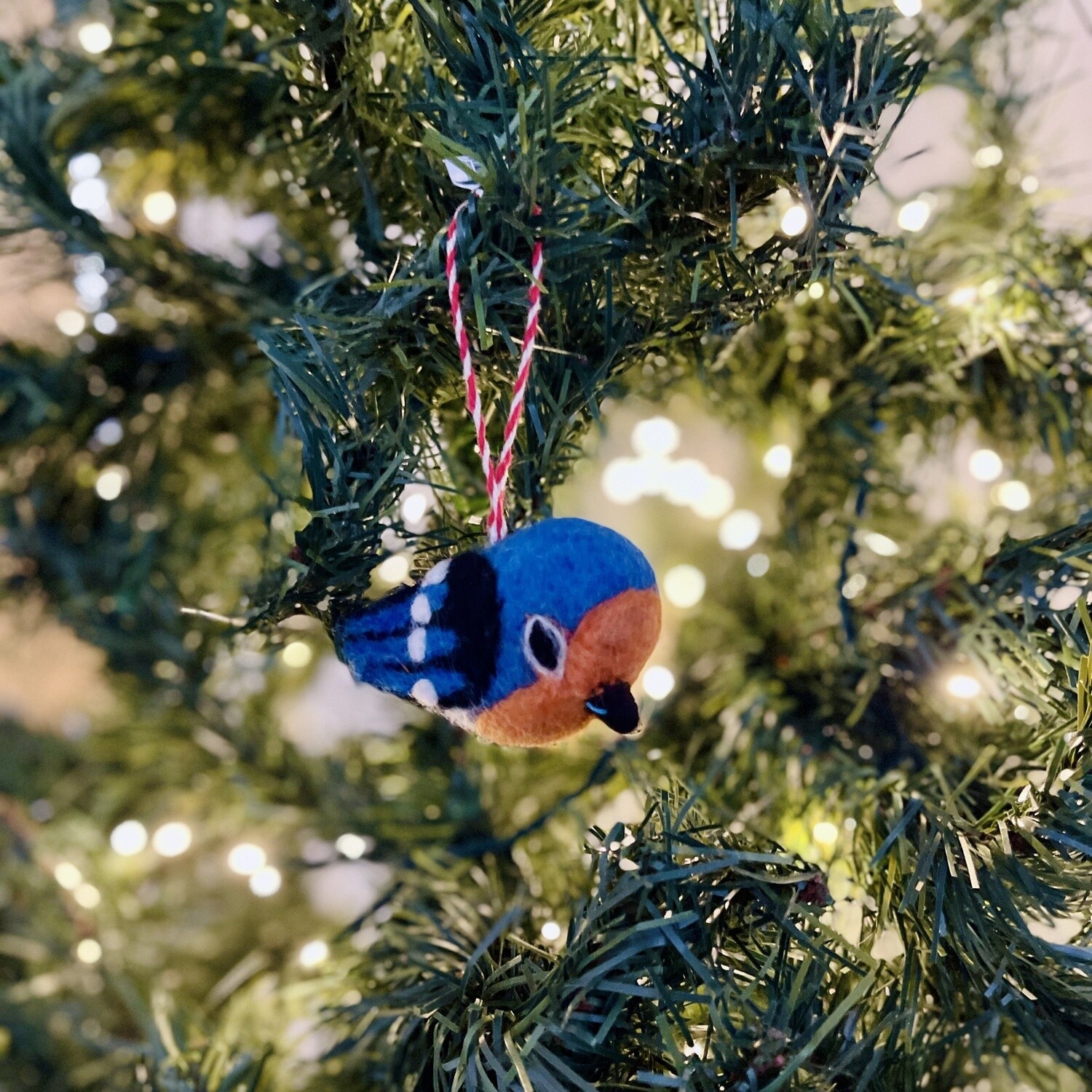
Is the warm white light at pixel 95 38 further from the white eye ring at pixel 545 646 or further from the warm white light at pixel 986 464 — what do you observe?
the warm white light at pixel 986 464

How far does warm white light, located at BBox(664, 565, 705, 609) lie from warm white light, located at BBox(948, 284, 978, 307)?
23cm

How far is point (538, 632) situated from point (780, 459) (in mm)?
277

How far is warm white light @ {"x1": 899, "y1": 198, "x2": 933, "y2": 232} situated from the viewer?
407mm

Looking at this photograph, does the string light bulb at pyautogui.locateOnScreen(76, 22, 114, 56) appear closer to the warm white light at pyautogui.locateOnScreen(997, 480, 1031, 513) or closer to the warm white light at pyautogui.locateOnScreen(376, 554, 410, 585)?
the warm white light at pyautogui.locateOnScreen(376, 554, 410, 585)

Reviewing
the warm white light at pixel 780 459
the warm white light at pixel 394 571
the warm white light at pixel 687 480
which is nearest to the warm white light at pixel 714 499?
the warm white light at pixel 687 480

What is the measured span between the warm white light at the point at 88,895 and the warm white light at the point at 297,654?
0.20 metres

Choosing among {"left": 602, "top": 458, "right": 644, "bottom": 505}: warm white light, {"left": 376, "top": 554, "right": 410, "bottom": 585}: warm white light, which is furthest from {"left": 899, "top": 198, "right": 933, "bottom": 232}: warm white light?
{"left": 376, "top": 554, "right": 410, "bottom": 585}: warm white light

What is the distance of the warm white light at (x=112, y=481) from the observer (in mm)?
536

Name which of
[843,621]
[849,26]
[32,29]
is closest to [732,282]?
[849,26]

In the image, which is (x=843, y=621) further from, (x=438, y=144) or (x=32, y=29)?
(x=32, y=29)

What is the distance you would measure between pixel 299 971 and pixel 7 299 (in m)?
0.69

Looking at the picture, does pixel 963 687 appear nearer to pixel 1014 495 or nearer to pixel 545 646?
pixel 1014 495

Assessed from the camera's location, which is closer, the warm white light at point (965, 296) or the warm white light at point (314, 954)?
the warm white light at point (965, 296)

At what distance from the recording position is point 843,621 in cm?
41
